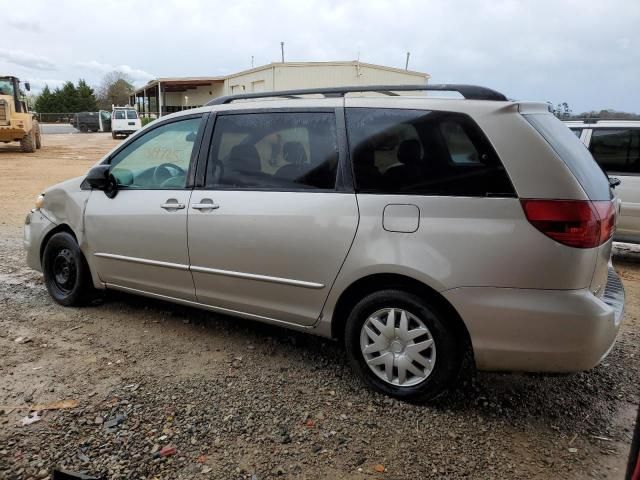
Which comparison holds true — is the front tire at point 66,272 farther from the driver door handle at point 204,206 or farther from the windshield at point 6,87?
the windshield at point 6,87

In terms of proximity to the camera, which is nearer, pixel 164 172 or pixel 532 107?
pixel 532 107

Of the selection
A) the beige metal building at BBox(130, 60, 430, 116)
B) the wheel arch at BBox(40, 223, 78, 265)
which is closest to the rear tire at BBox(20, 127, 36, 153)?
the beige metal building at BBox(130, 60, 430, 116)

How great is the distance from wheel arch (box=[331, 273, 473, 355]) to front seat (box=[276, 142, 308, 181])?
0.79 meters

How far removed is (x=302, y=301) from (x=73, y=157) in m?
21.9

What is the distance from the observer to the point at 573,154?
2873 mm

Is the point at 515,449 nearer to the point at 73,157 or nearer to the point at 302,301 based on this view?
the point at 302,301

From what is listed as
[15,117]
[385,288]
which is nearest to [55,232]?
[385,288]

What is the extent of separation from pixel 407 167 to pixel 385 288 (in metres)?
0.69

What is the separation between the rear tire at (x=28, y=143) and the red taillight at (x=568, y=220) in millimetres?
24495

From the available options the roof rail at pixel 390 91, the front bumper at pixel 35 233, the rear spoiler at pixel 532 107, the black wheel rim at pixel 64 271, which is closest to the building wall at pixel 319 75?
the front bumper at pixel 35 233

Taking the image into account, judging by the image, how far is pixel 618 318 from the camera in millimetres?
2789

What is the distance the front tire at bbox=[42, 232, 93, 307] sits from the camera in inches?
174

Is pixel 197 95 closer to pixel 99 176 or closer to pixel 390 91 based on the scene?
pixel 99 176

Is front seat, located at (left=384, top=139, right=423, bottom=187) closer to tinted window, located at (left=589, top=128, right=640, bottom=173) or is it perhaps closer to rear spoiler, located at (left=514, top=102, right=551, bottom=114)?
rear spoiler, located at (left=514, top=102, right=551, bottom=114)
